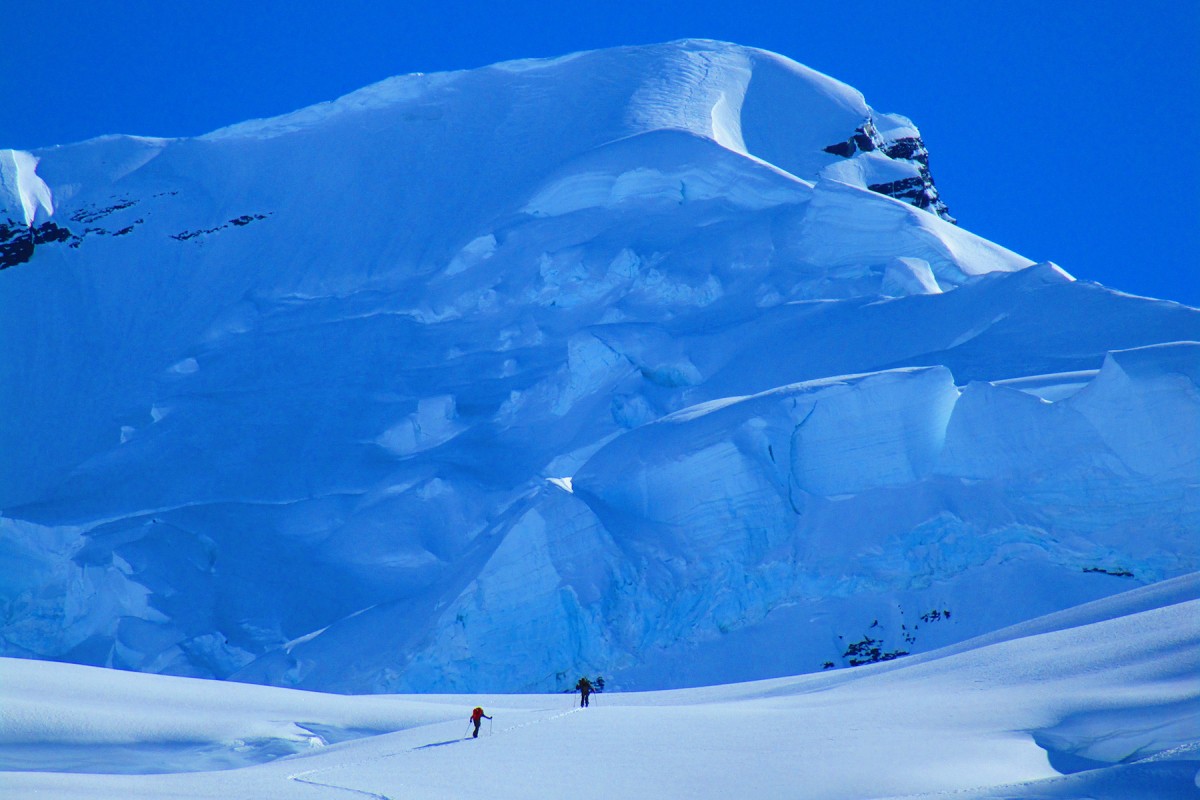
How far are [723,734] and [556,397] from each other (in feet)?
71.2

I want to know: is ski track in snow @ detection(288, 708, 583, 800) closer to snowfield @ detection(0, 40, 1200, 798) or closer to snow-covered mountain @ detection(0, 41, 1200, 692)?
snowfield @ detection(0, 40, 1200, 798)

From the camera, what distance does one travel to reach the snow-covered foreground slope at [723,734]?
10859mm

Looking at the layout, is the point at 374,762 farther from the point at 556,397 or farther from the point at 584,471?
the point at 556,397

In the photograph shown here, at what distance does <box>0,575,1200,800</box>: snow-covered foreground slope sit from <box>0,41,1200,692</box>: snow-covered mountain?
7.10 m

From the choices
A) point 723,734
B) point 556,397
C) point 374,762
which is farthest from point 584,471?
point 374,762

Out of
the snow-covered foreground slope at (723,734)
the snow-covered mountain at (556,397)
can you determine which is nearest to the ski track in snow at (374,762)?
the snow-covered foreground slope at (723,734)

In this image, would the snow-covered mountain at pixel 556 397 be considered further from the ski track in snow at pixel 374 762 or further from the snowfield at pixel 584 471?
the ski track in snow at pixel 374 762

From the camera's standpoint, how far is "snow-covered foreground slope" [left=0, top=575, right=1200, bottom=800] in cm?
1086

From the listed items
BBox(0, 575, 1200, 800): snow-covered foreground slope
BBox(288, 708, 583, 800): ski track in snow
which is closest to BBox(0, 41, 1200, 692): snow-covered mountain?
BBox(0, 575, 1200, 800): snow-covered foreground slope

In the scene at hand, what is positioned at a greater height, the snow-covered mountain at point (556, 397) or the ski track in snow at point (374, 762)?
the snow-covered mountain at point (556, 397)

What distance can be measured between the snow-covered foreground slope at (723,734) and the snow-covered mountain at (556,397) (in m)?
7.10

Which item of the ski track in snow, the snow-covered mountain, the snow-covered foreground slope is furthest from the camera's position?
the snow-covered mountain

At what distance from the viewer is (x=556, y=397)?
34.3 m

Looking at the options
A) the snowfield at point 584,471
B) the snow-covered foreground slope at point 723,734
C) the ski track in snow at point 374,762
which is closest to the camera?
the snow-covered foreground slope at point 723,734
